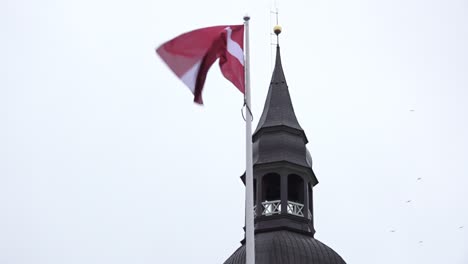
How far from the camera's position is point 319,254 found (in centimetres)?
5878

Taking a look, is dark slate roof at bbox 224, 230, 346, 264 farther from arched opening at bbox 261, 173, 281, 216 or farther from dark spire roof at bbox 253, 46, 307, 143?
dark spire roof at bbox 253, 46, 307, 143

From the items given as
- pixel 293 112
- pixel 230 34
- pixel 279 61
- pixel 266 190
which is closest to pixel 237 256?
pixel 266 190

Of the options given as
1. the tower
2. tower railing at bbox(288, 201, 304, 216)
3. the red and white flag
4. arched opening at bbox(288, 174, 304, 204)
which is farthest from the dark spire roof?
the red and white flag

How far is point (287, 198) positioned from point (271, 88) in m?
9.66

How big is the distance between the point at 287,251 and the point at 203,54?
25.7 m

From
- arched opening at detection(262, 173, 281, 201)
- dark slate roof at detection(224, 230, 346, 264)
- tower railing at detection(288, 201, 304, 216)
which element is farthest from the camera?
arched opening at detection(262, 173, 281, 201)

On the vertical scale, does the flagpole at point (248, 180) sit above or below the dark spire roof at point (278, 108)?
below

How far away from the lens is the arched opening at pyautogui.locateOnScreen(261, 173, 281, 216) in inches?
2456

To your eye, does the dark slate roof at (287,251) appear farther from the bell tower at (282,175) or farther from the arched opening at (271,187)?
the arched opening at (271,187)

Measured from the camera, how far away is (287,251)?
5809 cm

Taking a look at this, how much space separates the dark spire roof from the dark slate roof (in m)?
7.69

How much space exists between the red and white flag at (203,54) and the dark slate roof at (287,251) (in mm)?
23957

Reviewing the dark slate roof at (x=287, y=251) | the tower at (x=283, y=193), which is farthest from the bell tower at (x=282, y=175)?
the dark slate roof at (x=287, y=251)

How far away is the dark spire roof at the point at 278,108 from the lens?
215 ft
